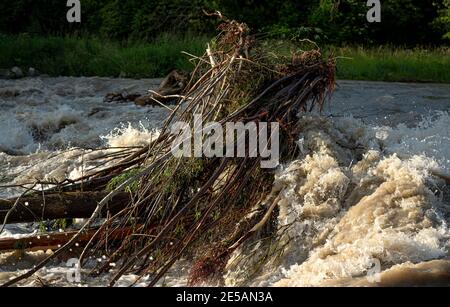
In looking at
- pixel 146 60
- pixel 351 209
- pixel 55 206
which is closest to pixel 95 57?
pixel 146 60

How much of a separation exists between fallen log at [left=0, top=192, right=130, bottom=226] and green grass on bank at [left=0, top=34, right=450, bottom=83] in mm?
9978

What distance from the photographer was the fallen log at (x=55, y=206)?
6.37 m

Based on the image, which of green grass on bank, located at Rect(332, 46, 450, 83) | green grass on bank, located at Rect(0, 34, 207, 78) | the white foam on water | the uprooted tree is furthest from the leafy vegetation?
the uprooted tree

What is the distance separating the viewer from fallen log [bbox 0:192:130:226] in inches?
251

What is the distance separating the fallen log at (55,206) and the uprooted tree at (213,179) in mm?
49

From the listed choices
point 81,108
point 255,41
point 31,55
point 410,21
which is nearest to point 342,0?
point 410,21

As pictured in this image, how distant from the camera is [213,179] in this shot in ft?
20.1

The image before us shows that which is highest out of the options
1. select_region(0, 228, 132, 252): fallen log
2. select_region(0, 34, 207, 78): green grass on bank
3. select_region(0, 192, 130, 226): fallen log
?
select_region(0, 192, 130, 226): fallen log

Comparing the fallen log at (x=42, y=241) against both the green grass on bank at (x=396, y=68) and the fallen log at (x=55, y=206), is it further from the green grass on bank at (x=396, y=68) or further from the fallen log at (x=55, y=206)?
the green grass on bank at (x=396, y=68)

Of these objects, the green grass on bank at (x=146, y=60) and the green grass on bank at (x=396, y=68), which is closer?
the green grass on bank at (x=396, y=68)

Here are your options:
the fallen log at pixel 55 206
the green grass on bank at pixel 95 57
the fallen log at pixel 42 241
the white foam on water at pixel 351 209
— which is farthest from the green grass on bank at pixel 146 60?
the fallen log at pixel 42 241

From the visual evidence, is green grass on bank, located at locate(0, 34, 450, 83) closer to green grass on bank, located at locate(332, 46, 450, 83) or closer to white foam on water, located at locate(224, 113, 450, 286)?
green grass on bank, located at locate(332, 46, 450, 83)

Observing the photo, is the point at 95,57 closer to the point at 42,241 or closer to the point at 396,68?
the point at 396,68
